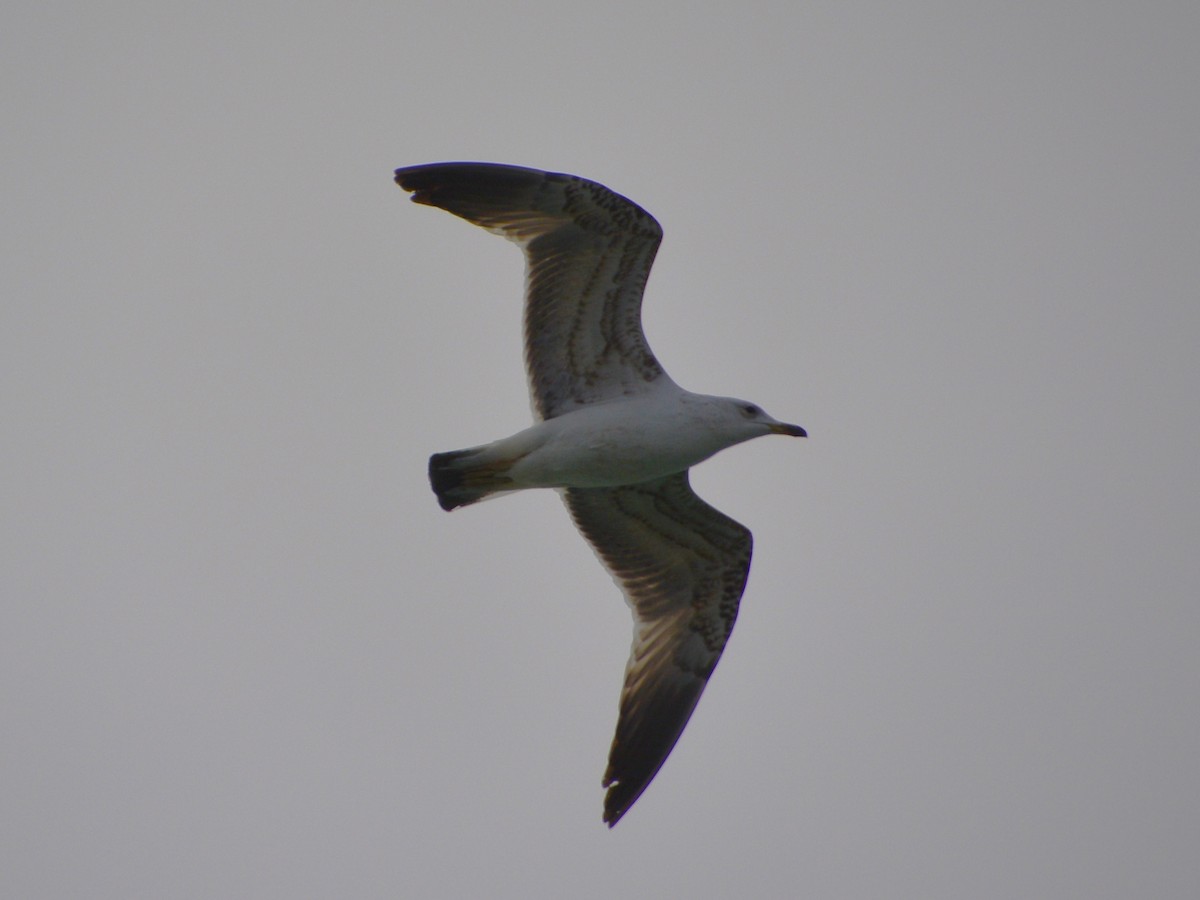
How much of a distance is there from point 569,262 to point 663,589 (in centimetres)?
246

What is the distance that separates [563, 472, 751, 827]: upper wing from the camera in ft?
33.5

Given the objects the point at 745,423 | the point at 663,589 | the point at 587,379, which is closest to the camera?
the point at 745,423

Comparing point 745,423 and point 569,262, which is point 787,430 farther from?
point 569,262

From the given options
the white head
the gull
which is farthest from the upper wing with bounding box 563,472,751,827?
the white head

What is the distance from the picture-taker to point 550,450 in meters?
9.43

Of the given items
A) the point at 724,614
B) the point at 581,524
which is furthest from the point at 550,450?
the point at 724,614

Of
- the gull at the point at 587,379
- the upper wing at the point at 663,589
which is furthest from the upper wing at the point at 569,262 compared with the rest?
the upper wing at the point at 663,589

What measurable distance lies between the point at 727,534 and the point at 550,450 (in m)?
1.60

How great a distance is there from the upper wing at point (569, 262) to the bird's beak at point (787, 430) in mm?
773

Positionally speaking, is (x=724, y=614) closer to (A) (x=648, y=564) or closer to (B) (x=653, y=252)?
(A) (x=648, y=564)

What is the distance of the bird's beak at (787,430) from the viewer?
952 cm

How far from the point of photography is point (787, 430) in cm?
957

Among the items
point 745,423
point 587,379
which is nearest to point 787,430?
point 745,423

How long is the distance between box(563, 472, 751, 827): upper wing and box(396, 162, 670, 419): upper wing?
0.88 meters
